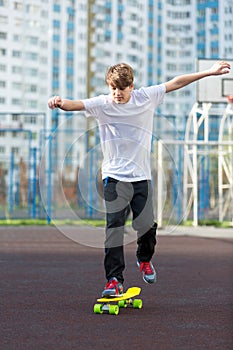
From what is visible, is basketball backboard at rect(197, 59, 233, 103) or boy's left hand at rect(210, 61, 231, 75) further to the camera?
basketball backboard at rect(197, 59, 233, 103)

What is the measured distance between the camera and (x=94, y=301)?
5738mm

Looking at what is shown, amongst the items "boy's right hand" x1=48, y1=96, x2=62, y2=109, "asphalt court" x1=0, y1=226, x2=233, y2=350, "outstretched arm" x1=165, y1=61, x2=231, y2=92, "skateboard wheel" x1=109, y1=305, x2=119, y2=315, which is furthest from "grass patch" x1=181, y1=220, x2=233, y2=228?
"boy's right hand" x1=48, y1=96, x2=62, y2=109

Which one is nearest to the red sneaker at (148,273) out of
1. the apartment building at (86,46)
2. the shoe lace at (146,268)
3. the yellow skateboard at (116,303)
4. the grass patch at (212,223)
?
the shoe lace at (146,268)

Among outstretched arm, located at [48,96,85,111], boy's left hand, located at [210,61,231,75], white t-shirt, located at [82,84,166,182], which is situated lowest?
white t-shirt, located at [82,84,166,182]

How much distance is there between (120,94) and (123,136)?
264 millimetres

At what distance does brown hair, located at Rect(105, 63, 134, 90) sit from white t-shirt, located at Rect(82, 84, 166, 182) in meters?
0.13

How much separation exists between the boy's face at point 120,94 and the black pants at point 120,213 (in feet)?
1.66

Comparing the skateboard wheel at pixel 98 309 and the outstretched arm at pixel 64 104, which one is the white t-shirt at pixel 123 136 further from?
the skateboard wheel at pixel 98 309

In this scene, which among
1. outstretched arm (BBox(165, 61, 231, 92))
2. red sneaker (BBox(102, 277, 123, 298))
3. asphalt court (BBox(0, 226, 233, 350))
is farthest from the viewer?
outstretched arm (BBox(165, 61, 231, 92))

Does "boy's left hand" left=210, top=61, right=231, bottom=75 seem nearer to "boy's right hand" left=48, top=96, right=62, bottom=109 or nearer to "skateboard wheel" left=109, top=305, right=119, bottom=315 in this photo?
A: "boy's right hand" left=48, top=96, right=62, bottom=109

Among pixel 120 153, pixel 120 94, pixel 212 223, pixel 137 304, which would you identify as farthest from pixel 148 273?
pixel 212 223

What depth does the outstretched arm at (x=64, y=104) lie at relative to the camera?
5.19 m

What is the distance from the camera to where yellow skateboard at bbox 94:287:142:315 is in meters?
5.17

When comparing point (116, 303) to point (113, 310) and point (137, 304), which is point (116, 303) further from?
point (113, 310)
